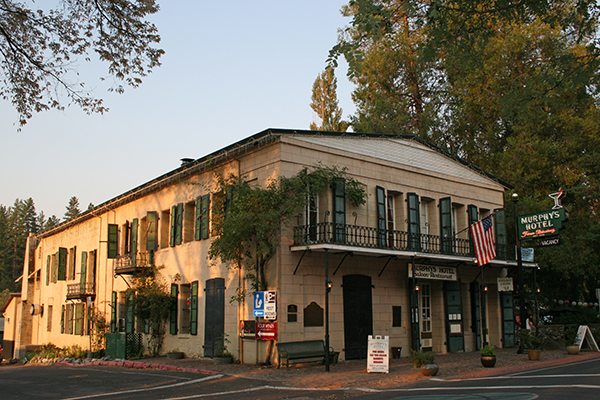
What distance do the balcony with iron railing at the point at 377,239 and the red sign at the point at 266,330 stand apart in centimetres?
253

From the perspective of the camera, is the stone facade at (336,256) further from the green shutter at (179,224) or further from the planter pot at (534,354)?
the planter pot at (534,354)

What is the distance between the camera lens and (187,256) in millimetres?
24062

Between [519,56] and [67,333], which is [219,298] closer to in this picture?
[67,333]

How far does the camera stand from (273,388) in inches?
588

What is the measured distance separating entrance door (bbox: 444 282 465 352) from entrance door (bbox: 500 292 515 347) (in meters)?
2.84

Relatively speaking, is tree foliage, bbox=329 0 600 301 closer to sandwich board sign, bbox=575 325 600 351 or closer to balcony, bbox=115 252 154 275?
sandwich board sign, bbox=575 325 600 351

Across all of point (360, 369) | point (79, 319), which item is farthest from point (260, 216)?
point (79, 319)

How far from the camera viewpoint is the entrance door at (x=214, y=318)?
2133 cm

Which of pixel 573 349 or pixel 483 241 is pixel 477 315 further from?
pixel 483 241

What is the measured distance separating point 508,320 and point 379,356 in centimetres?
1189

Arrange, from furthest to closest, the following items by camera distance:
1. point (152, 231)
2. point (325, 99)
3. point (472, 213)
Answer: point (325, 99), point (152, 231), point (472, 213)

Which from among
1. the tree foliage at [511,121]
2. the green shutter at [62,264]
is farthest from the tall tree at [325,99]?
the green shutter at [62,264]

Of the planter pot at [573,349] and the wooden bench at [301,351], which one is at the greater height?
the wooden bench at [301,351]

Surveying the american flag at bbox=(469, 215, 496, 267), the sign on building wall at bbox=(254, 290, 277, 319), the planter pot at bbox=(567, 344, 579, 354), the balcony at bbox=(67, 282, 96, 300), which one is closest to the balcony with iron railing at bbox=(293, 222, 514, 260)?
the american flag at bbox=(469, 215, 496, 267)
